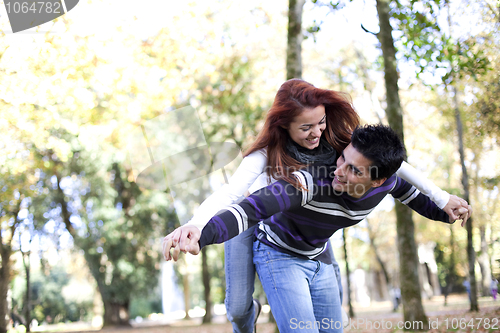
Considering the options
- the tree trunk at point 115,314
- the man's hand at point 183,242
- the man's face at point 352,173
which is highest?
the man's face at point 352,173

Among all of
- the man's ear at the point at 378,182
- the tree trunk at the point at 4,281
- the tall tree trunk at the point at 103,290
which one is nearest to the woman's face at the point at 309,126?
the man's ear at the point at 378,182

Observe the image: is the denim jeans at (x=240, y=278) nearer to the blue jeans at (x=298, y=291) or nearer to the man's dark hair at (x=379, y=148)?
the blue jeans at (x=298, y=291)

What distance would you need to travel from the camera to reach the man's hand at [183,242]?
179 centimetres

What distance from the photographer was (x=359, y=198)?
2449 mm

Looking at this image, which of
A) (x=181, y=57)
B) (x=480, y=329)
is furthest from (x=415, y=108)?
(x=480, y=329)

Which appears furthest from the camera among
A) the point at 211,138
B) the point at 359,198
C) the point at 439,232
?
the point at 439,232

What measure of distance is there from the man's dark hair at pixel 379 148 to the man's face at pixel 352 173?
0.09ft

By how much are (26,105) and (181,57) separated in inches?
169

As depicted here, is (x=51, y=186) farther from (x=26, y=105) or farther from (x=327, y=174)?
(x=327, y=174)

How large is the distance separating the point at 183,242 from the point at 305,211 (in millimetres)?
817

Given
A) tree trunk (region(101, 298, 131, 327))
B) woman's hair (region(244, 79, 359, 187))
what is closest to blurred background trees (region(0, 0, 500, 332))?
tree trunk (region(101, 298, 131, 327))

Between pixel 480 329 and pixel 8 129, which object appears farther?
pixel 8 129

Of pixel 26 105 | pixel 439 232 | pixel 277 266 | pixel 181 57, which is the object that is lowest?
pixel 439 232

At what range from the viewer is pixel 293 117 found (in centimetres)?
263
